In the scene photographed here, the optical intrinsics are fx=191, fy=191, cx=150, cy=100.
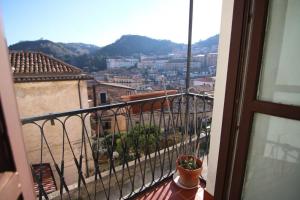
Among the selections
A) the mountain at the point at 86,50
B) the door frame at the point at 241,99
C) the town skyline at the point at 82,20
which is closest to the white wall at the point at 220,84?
the door frame at the point at 241,99

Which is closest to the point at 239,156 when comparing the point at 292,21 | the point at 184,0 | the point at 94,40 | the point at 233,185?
the point at 233,185

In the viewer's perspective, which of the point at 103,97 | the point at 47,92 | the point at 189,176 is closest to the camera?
the point at 189,176

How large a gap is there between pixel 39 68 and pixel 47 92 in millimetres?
1039

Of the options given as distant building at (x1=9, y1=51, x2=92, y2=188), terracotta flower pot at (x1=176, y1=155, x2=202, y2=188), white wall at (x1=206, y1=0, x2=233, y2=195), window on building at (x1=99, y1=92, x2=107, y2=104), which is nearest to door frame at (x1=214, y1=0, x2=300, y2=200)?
white wall at (x1=206, y1=0, x2=233, y2=195)

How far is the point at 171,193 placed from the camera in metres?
2.29

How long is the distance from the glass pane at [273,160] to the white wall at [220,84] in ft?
1.26

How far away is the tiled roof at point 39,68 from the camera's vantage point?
22.6ft

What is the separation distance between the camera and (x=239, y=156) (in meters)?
1.42

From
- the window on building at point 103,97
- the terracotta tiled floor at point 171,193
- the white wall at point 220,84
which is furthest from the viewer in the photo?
the window on building at point 103,97

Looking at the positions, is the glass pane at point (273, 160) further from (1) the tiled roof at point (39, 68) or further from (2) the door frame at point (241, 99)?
(1) the tiled roof at point (39, 68)

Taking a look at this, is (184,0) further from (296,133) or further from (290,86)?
(296,133)

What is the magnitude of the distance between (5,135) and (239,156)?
56.1 inches

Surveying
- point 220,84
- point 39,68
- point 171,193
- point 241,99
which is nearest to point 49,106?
point 39,68

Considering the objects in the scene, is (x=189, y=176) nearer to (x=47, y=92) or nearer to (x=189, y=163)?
(x=189, y=163)
